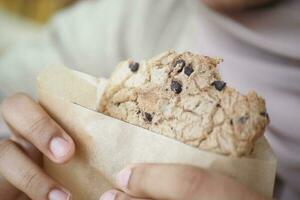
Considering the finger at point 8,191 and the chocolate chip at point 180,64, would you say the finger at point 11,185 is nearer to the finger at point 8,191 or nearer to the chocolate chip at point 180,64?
the finger at point 8,191

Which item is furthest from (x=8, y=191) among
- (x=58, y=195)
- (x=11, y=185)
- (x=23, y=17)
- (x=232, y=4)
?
(x=23, y=17)

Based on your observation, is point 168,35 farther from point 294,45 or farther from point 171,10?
point 294,45

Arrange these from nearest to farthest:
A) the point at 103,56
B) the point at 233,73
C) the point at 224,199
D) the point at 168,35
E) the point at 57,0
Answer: the point at 224,199 → the point at 233,73 → the point at 168,35 → the point at 103,56 → the point at 57,0

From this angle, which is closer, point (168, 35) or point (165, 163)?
point (165, 163)

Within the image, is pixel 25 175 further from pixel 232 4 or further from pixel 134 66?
pixel 232 4

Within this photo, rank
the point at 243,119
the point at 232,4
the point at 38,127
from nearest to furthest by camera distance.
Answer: the point at 243,119
the point at 38,127
the point at 232,4

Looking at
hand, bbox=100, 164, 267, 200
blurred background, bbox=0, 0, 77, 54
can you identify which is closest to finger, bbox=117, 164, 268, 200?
hand, bbox=100, 164, 267, 200

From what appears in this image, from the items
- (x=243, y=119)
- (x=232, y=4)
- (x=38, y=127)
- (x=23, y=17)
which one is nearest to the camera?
(x=243, y=119)

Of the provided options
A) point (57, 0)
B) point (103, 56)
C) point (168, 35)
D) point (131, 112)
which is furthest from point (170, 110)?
point (57, 0)
